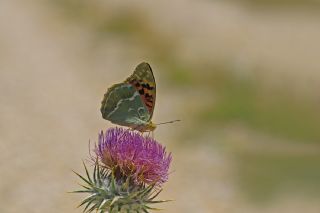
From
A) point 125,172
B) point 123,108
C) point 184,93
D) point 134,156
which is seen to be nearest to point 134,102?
point 123,108

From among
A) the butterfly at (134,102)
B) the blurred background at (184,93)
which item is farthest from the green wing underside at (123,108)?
the blurred background at (184,93)

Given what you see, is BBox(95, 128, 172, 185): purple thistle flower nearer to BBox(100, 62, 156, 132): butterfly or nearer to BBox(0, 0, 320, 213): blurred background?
BBox(100, 62, 156, 132): butterfly

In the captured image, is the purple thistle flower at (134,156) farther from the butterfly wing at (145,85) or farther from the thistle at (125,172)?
the butterfly wing at (145,85)

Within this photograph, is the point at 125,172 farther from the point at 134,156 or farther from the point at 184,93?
the point at 184,93

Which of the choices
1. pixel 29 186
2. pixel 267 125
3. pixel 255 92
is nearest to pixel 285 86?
pixel 255 92

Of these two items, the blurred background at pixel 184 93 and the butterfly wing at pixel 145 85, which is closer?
the butterfly wing at pixel 145 85

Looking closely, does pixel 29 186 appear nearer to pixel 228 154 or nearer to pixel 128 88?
pixel 228 154
